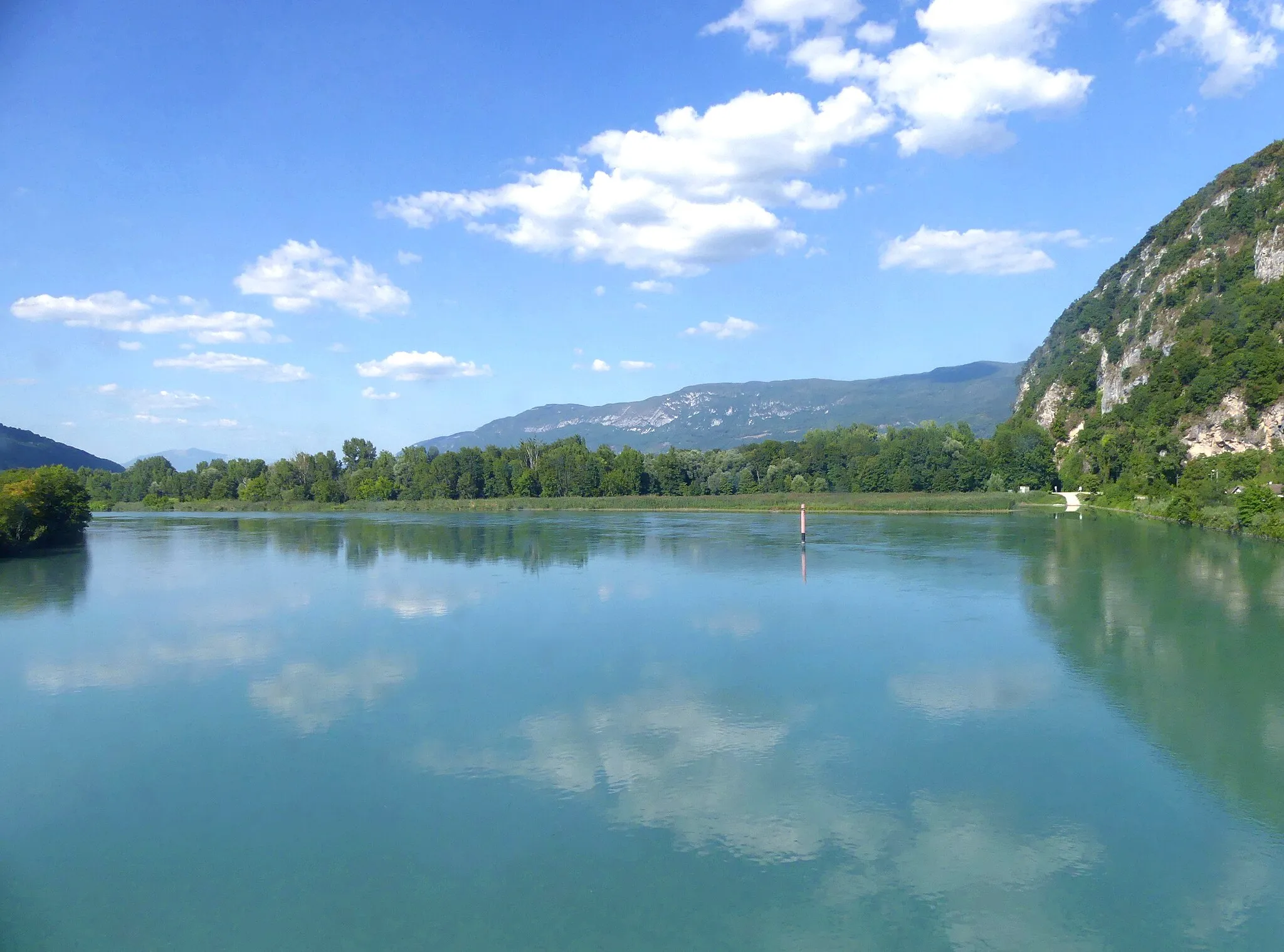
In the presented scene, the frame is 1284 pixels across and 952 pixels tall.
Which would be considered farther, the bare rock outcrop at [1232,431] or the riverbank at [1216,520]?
the bare rock outcrop at [1232,431]

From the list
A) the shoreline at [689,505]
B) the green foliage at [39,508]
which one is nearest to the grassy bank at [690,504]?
the shoreline at [689,505]

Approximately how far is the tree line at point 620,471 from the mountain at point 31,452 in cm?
386

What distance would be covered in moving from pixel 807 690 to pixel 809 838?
16.7ft

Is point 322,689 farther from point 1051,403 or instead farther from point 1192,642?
point 1051,403

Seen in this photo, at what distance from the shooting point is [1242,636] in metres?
16.0

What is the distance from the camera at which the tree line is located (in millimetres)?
72312

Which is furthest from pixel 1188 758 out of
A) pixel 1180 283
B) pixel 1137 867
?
pixel 1180 283

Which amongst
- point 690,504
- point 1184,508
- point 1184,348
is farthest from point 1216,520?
point 690,504

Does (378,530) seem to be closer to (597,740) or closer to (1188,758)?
(597,740)

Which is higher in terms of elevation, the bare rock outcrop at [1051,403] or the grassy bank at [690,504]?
the bare rock outcrop at [1051,403]

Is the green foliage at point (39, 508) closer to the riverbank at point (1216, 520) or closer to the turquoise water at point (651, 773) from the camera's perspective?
the turquoise water at point (651, 773)

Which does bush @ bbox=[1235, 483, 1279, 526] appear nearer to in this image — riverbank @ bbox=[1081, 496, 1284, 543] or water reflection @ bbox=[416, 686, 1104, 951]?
riverbank @ bbox=[1081, 496, 1284, 543]

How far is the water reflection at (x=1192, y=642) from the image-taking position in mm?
10012

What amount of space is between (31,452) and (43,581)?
6009cm
